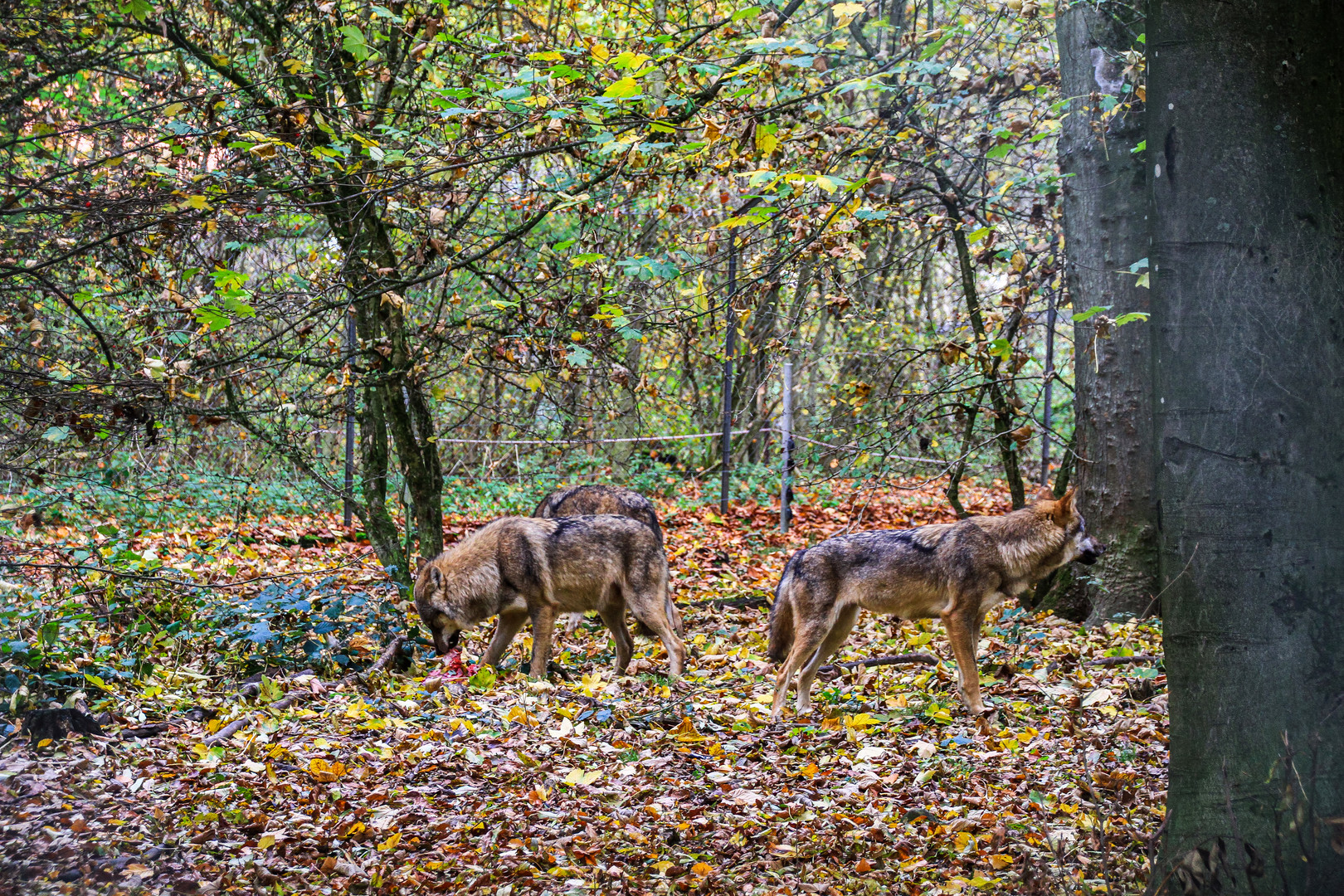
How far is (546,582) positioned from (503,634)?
73cm

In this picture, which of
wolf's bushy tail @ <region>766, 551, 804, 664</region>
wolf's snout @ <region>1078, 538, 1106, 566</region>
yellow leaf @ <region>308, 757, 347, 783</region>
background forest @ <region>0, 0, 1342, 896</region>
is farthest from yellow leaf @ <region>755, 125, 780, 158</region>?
yellow leaf @ <region>308, 757, 347, 783</region>

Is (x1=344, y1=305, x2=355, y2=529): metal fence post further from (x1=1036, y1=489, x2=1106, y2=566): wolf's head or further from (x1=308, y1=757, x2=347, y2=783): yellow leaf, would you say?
(x1=1036, y1=489, x2=1106, y2=566): wolf's head

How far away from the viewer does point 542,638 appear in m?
8.80

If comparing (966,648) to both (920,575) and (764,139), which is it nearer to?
(920,575)

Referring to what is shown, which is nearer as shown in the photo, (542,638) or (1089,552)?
(1089,552)

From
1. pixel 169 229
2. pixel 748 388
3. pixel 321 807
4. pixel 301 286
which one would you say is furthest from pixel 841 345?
pixel 321 807

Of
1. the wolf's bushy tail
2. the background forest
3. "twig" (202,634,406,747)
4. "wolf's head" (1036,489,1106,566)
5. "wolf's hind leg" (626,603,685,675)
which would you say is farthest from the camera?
"wolf's hind leg" (626,603,685,675)

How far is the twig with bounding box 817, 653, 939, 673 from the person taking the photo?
8505 mm

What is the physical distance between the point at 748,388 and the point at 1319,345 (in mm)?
15424

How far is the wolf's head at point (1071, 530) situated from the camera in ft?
26.0

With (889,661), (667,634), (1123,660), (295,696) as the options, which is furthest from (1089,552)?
(295,696)

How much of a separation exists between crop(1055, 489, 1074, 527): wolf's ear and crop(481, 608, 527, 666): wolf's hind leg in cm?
464

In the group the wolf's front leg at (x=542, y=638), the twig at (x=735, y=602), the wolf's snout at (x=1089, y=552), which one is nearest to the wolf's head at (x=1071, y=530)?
the wolf's snout at (x=1089, y=552)

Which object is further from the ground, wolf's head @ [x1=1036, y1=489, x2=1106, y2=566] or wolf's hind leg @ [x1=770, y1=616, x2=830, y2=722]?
wolf's head @ [x1=1036, y1=489, x2=1106, y2=566]
